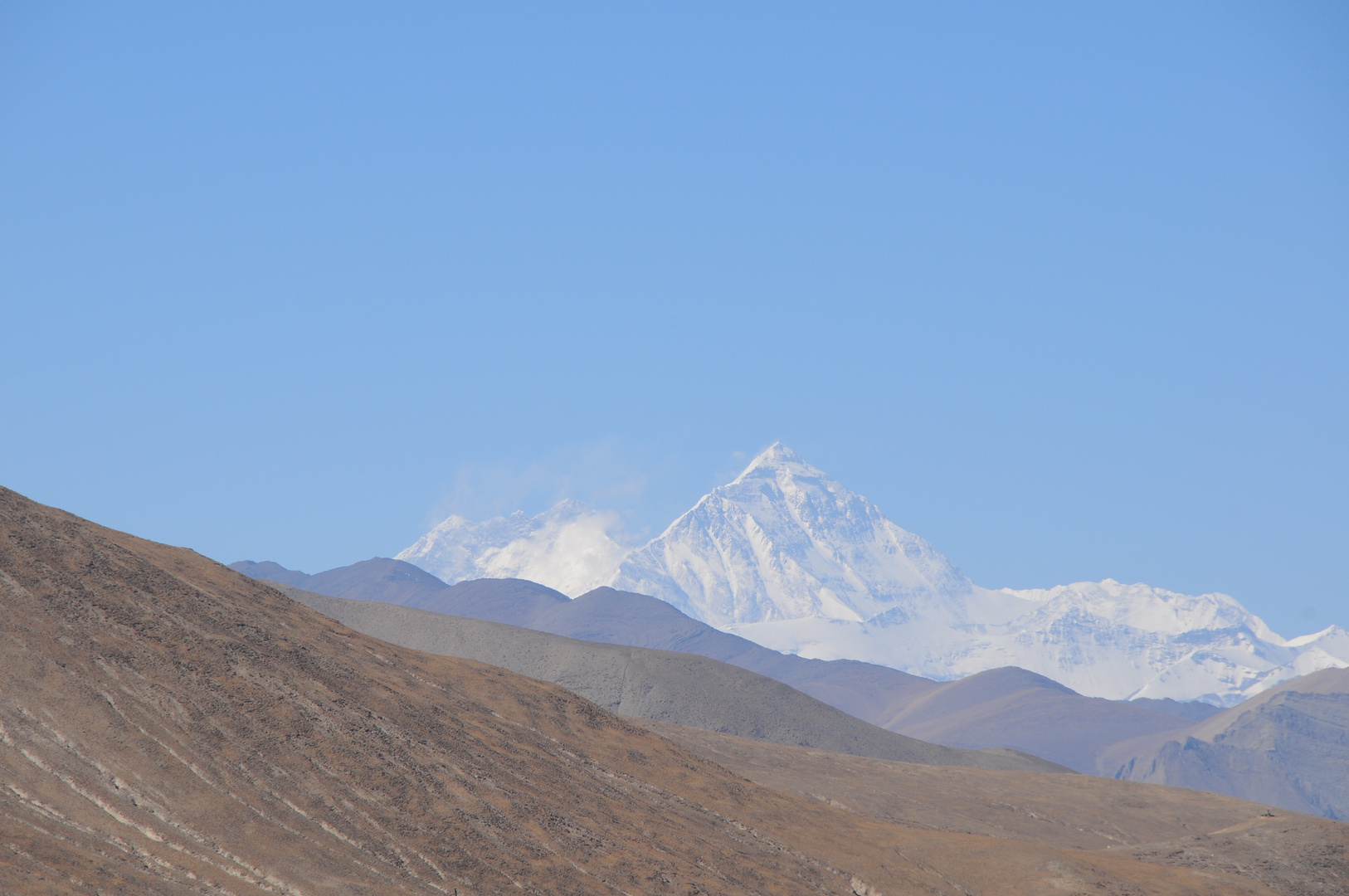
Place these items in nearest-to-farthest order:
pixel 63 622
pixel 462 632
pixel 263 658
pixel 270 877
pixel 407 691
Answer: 1. pixel 270 877
2. pixel 63 622
3. pixel 263 658
4. pixel 407 691
5. pixel 462 632

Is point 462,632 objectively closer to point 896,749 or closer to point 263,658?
point 896,749

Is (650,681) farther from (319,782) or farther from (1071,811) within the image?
(319,782)

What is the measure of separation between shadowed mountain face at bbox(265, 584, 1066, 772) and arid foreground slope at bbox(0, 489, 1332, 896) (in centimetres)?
6961

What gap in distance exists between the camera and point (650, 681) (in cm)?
13612

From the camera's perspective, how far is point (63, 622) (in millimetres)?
39125

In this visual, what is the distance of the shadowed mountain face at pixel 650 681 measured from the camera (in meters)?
130

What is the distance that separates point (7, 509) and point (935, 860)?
124 ft

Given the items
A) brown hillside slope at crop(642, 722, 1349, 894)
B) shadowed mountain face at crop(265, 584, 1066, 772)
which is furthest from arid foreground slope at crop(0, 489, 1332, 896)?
shadowed mountain face at crop(265, 584, 1066, 772)

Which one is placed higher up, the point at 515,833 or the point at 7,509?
the point at 7,509

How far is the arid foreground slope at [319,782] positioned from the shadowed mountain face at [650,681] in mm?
69610

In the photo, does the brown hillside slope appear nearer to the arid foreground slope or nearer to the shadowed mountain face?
the arid foreground slope

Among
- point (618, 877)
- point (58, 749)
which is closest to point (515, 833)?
point (618, 877)

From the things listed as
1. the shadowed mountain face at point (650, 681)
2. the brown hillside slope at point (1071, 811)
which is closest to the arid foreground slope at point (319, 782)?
the brown hillside slope at point (1071, 811)

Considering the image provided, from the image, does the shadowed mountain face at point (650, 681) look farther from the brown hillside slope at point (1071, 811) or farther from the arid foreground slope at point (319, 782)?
the arid foreground slope at point (319, 782)
